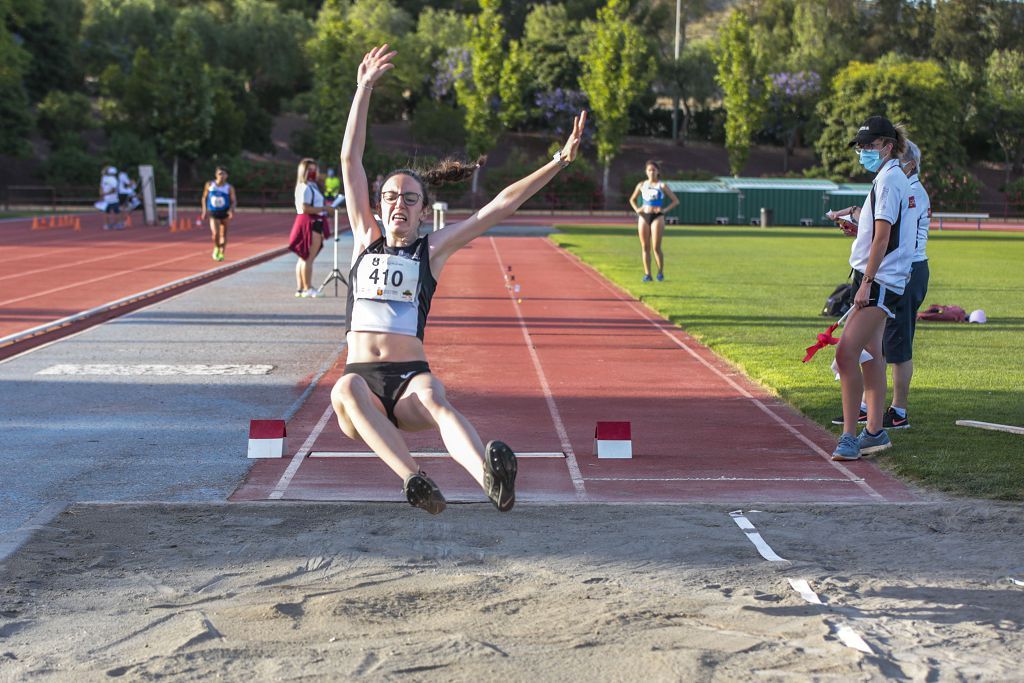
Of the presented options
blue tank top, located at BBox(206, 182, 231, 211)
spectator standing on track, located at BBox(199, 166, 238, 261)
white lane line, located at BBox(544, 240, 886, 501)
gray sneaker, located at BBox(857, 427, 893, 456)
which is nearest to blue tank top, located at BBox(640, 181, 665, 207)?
white lane line, located at BBox(544, 240, 886, 501)

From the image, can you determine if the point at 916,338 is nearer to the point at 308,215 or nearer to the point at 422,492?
the point at 308,215

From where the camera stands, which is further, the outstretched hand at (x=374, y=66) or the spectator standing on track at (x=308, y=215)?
the spectator standing on track at (x=308, y=215)

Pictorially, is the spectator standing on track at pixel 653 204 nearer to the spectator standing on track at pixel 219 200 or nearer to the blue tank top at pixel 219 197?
the spectator standing on track at pixel 219 200

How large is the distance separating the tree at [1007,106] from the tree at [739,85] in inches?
621

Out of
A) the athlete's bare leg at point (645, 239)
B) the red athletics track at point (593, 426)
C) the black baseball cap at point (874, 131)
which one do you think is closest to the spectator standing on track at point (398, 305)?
the red athletics track at point (593, 426)

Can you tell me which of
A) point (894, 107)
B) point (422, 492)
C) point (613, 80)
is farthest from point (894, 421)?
point (894, 107)

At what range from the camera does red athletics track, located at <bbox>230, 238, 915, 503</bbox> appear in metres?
7.36

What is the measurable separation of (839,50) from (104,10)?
46.0m

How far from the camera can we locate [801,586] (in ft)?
17.6

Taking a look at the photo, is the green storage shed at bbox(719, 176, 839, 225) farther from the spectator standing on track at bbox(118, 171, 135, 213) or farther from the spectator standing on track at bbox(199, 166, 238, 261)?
the spectator standing on track at bbox(199, 166, 238, 261)

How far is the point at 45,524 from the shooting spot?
634cm

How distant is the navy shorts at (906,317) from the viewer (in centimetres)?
884

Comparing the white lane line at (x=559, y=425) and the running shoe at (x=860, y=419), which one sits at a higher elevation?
the running shoe at (x=860, y=419)

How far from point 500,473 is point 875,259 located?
361cm
